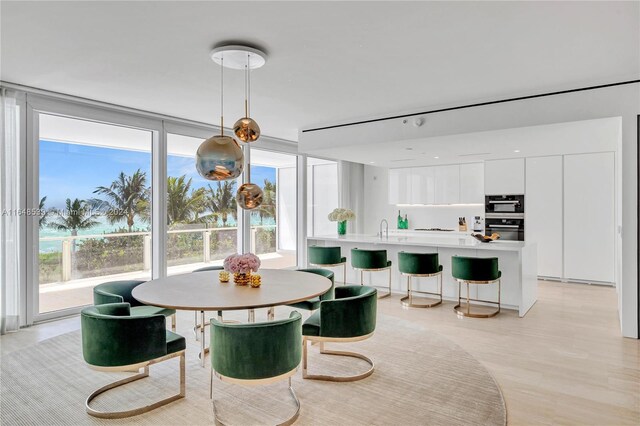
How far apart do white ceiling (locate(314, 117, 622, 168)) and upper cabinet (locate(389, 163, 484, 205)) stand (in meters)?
0.27

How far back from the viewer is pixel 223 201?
22.0 ft

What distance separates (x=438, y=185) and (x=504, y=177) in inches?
50.9

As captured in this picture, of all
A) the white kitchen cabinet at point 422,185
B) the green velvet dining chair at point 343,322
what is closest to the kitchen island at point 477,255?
the white kitchen cabinet at point 422,185

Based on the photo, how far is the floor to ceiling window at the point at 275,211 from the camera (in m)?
7.43

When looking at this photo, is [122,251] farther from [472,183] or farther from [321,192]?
[472,183]

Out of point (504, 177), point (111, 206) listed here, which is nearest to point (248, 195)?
point (111, 206)

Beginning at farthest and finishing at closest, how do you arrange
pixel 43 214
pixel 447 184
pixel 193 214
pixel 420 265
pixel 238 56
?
pixel 447 184 < pixel 193 214 < pixel 420 265 < pixel 43 214 < pixel 238 56

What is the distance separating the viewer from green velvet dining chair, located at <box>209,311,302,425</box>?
2.38 metres

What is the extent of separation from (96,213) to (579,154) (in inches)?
293

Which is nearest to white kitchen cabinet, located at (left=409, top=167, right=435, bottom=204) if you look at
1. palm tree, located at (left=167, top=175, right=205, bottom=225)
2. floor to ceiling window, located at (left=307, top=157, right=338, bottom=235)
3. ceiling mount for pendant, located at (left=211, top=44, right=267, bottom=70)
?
floor to ceiling window, located at (left=307, top=157, right=338, bottom=235)

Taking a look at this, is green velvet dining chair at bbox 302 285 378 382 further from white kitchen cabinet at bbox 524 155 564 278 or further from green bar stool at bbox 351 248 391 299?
white kitchen cabinet at bbox 524 155 564 278

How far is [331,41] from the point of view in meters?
3.21

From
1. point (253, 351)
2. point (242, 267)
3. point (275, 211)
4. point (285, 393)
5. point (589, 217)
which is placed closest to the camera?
point (253, 351)

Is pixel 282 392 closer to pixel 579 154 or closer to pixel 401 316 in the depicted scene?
pixel 401 316
